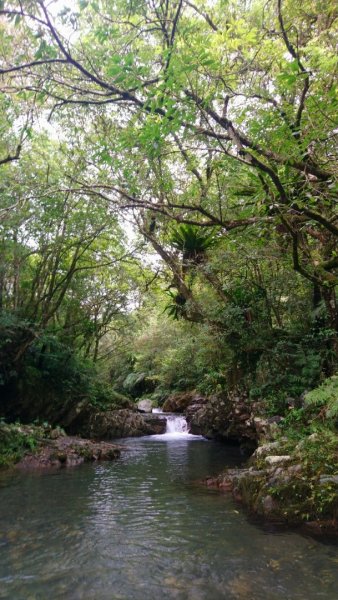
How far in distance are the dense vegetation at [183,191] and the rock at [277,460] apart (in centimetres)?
119

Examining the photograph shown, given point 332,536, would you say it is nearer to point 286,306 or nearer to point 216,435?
point 286,306

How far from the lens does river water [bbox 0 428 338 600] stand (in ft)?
12.4

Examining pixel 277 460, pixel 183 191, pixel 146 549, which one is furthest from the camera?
pixel 183 191

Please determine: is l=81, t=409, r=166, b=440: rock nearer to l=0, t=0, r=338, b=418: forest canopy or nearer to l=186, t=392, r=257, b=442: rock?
l=0, t=0, r=338, b=418: forest canopy

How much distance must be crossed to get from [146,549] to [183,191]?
372 inches

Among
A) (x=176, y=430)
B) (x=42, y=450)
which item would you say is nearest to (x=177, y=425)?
(x=176, y=430)

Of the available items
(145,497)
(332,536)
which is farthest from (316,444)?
(145,497)

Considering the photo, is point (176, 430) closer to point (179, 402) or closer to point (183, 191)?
point (179, 402)

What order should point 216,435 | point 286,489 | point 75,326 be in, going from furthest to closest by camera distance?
point 75,326, point 216,435, point 286,489

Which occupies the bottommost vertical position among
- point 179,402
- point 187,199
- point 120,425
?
point 120,425

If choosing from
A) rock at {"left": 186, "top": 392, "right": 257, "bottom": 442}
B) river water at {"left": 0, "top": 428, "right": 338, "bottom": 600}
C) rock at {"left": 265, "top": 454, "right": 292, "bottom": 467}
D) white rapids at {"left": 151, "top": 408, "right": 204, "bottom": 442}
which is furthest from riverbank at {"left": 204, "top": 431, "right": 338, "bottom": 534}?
white rapids at {"left": 151, "top": 408, "right": 204, "bottom": 442}

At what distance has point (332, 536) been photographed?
4910mm

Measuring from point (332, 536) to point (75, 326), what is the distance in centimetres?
1298

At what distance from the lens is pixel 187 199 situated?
1074cm
